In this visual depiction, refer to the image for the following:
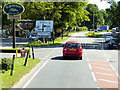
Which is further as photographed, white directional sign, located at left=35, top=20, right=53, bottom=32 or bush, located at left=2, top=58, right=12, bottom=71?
white directional sign, located at left=35, top=20, right=53, bottom=32

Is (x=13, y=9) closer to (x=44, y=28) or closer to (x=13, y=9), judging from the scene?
(x=13, y=9)

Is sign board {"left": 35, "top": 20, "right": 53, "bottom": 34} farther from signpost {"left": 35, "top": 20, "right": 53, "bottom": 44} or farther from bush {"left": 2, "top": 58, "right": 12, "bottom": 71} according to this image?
bush {"left": 2, "top": 58, "right": 12, "bottom": 71}

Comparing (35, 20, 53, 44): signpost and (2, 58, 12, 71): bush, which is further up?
(35, 20, 53, 44): signpost

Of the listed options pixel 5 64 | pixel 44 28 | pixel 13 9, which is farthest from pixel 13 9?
pixel 5 64

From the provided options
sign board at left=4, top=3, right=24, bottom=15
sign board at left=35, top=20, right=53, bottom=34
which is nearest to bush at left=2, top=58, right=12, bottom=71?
sign board at left=4, top=3, right=24, bottom=15

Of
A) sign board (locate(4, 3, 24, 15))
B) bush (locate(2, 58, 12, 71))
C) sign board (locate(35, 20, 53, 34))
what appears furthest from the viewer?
sign board (locate(35, 20, 53, 34))

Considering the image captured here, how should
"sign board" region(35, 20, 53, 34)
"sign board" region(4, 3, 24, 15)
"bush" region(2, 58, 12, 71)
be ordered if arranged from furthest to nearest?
"sign board" region(35, 20, 53, 34)
"sign board" region(4, 3, 24, 15)
"bush" region(2, 58, 12, 71)

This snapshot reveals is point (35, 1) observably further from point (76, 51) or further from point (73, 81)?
point (73, 81)

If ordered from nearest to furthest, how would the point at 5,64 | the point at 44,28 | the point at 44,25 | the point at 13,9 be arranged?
the point at 5,64 < the point at 13,9 < the point at 44,25 < the point at 44,28

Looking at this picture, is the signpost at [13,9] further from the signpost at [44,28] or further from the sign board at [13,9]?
the signpost at [44,28]

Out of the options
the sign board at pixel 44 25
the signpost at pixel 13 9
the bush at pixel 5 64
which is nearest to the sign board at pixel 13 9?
the signpost at pixel 13 9

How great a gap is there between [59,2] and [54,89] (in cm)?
3996

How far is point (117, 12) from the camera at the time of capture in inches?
1939

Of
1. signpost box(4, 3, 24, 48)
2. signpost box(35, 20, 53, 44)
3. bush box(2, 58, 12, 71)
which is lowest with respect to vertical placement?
bush box(2, 58, 12, 71)
